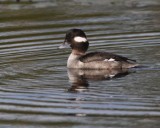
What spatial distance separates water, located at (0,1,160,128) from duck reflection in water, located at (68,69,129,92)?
2 centimetres

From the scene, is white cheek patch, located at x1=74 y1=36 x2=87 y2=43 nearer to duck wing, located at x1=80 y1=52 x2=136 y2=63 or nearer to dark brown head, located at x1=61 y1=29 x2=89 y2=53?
dark brown head, located at x1=61 y1=29 x2=89 y2=53

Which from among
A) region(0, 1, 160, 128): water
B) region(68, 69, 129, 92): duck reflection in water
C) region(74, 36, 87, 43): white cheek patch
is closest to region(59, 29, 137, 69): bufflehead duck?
region(74, 36, 87, 43): white cheek patch

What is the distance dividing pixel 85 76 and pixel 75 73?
50 cm

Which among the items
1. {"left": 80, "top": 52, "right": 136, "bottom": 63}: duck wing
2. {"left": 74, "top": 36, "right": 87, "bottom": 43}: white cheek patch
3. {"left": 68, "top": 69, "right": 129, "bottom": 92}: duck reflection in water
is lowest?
{"left": 68, "top": 69, "right": 129, "bottom": 92}: duck reflection in water

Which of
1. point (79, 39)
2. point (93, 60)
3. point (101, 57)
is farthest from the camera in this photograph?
point (79, 39)

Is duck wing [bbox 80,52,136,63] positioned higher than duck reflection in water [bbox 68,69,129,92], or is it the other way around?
duck wing [bbox 80,52,136,63]

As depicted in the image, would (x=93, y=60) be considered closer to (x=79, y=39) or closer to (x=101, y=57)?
(x=101, y=57)

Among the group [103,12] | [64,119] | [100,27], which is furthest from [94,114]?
[103,12]

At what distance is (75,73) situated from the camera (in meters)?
16.5

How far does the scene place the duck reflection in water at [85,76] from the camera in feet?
48.2

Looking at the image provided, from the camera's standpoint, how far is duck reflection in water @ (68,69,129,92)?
48.2ft

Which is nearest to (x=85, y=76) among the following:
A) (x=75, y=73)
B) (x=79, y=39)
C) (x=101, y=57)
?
(x=75, y=73)

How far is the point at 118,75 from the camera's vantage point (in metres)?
15.9

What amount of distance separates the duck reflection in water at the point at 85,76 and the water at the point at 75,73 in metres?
0.02
